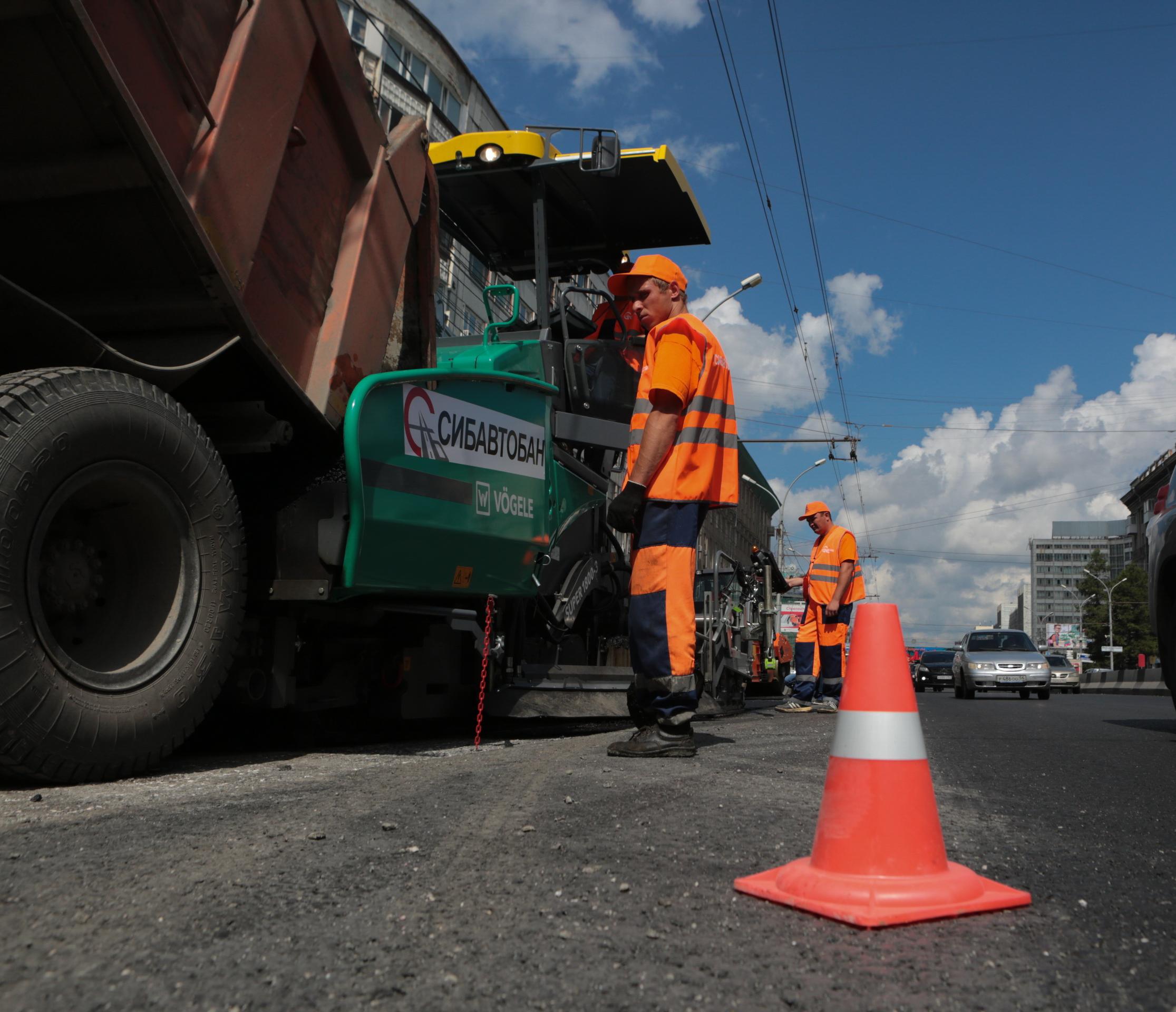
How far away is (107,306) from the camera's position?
3.78 meters

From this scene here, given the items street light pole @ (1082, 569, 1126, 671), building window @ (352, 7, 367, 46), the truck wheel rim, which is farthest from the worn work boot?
street light pole @ (1082, 569, 1126, 671)

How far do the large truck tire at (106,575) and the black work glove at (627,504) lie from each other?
1.52m

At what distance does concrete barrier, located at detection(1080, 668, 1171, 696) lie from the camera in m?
29.7

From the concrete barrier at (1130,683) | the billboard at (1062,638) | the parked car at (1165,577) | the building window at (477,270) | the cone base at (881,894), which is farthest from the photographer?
the billboard at (1062,638)

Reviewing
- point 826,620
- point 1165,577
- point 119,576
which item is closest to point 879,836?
point 119,576

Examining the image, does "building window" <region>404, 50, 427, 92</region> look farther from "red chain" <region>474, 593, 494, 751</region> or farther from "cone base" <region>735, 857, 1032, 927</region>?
"cone base" <region>735, 857, 1032, 927</region>

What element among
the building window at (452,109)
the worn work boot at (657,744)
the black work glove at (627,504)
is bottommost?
the worn work boot at (657,744)

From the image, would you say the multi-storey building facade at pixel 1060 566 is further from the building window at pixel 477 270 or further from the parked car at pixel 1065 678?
the building window at pixel 477 270

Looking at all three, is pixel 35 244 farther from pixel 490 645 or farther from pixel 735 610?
pixel 735 610

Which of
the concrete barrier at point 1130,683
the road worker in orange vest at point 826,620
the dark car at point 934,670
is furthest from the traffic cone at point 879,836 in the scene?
the dark car at point 934,670

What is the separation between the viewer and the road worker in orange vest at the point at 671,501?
4.43 metres

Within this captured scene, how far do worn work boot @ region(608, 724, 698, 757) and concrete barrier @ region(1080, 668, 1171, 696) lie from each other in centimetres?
2428

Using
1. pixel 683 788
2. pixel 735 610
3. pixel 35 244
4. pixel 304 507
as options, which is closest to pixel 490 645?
pixel 304 507

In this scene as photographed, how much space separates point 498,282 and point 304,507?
3574 mm
